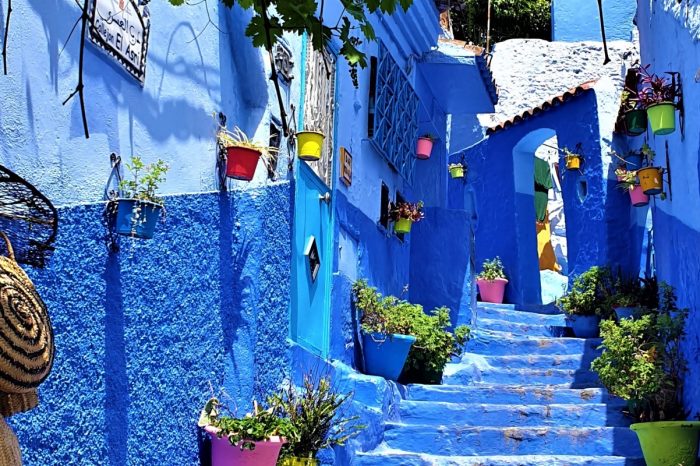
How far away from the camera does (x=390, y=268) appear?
1111cm

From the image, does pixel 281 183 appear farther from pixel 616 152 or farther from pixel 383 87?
pixel 616 152

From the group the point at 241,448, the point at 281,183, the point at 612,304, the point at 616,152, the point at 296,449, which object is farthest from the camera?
the point at 616,152

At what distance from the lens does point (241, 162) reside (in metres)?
6.49

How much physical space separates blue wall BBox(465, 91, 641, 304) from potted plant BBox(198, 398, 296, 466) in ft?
27.3

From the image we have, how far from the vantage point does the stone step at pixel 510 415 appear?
9055mm

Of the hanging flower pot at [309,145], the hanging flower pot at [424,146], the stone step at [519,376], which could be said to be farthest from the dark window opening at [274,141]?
the hanging flower pot at [424,146]

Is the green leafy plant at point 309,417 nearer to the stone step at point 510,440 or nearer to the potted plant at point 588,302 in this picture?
the stone step at point 510,440

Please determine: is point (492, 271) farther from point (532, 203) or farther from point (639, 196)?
point (639, 196)

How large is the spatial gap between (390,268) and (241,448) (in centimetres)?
533

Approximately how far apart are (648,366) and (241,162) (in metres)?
4.04

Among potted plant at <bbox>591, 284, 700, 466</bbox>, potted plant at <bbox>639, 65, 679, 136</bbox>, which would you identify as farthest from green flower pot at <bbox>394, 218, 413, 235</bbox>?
potted plant at <bbox>639, 65, 679, 136</bbox>

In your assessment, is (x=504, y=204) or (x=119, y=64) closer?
(x=119, y=64)

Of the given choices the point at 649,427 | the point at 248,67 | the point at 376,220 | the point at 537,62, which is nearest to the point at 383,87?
the point at 376,220

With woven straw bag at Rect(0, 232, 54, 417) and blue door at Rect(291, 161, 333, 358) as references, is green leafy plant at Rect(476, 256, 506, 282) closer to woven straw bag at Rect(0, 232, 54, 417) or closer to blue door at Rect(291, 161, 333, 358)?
blue door at Rect(291, 161, 333, 358)
